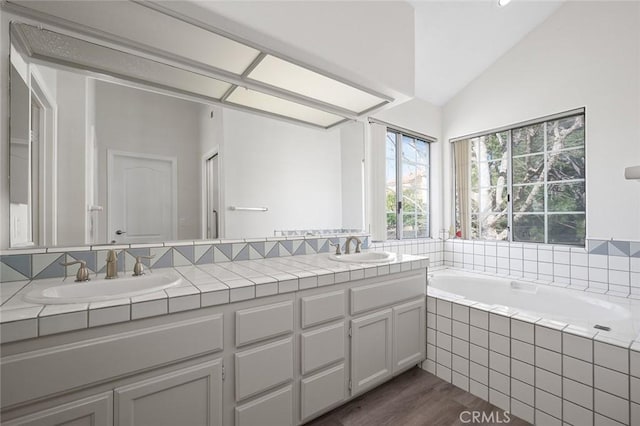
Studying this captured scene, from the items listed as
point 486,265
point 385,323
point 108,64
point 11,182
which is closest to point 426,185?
point 486,265

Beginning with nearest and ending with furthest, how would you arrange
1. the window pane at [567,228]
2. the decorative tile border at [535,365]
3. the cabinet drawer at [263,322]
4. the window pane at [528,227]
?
1. the cabinet drawer at [263,322]
2. the decorative tile border at [535,365]
3. the window pane at [567,228]
4. the window pane at [528,227]

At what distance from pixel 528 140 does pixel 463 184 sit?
2.50 feet

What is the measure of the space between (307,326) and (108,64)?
1656mm

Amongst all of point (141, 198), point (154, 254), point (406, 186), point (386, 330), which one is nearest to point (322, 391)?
point (386, 330)

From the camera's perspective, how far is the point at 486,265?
121 inches

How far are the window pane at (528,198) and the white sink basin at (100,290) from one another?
3263 mm

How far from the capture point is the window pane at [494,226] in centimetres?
309

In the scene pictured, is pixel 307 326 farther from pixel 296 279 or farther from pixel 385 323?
pixel 385 323

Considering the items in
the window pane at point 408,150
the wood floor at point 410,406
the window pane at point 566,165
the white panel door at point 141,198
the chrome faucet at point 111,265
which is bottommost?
the wood floor at point 410,406

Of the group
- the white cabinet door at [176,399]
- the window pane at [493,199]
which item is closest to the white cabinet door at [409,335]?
A: the white cabinet door at [176,399]

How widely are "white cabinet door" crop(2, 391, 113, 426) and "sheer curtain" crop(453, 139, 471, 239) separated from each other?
3.45 metres

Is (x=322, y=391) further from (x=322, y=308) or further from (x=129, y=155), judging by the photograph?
(x=129, y=155)

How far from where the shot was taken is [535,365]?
1546 mm

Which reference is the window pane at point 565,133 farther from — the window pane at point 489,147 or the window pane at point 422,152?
the window pane at point 422,152
